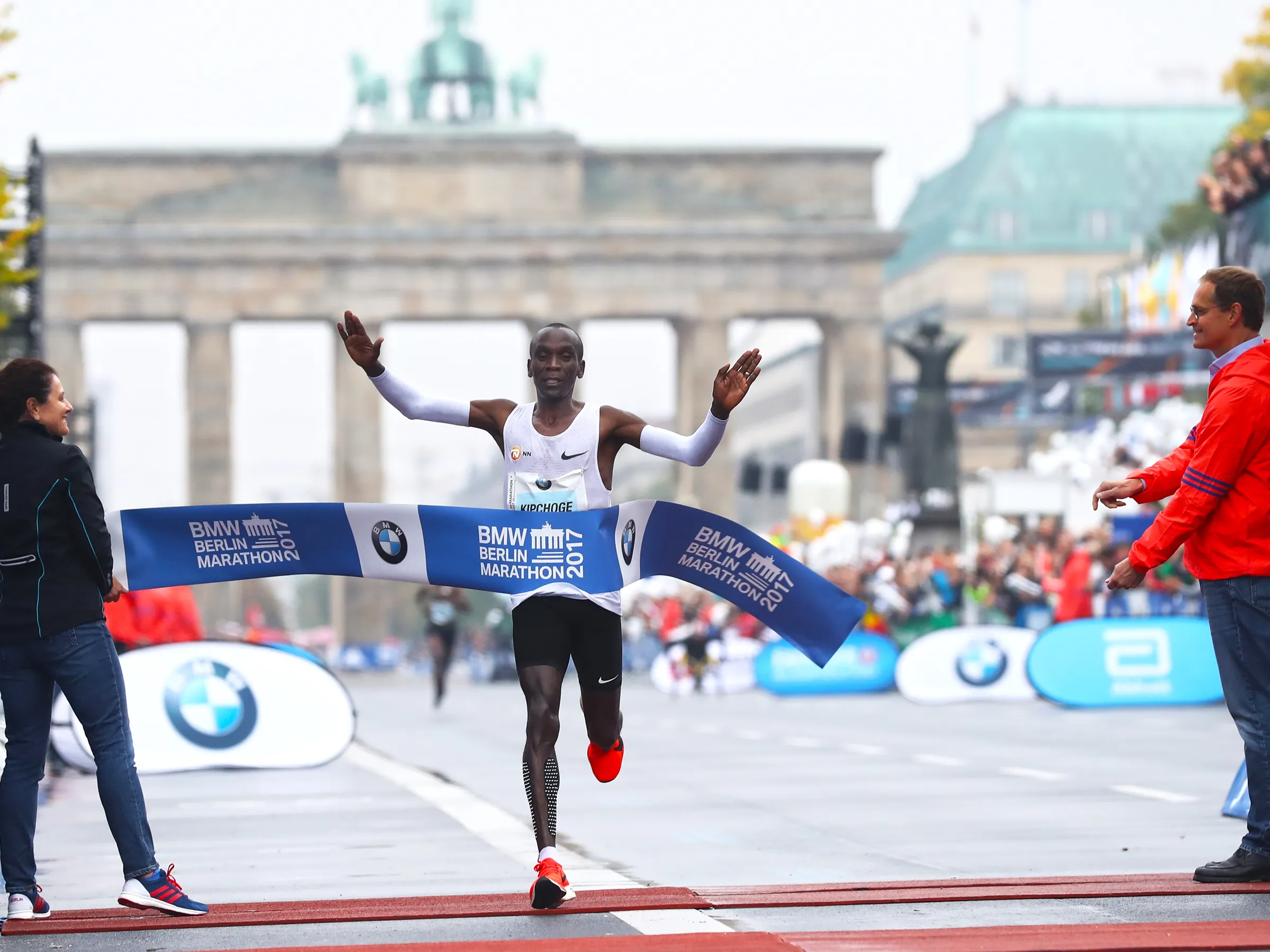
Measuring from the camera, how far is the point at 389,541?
883 centimetres

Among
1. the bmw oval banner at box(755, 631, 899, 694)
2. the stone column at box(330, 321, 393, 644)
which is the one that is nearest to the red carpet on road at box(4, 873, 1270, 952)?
the bmw oval banner at box(755, 631, 899, 694)

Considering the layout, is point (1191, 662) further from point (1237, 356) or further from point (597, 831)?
point (1237, 356)

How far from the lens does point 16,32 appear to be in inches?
817

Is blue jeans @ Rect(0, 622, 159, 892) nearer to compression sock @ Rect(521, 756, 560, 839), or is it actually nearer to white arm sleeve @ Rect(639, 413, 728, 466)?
compression sock @ Rect(521, 756, 560, 839)

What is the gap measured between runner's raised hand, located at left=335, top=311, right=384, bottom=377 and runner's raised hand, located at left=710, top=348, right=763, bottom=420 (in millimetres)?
1087


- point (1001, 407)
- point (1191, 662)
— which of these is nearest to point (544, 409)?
point (1191, 662)

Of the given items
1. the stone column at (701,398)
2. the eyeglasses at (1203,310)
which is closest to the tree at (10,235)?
the eyeglasses at (1203,310)

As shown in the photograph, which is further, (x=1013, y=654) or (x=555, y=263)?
(x=555, y=263)

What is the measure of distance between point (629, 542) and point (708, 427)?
0.59 m

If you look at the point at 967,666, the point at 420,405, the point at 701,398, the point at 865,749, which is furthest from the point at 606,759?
the point at 701,398

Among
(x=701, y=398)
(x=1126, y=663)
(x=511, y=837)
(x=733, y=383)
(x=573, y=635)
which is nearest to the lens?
(x=733, y=383)

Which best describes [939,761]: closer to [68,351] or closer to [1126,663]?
[1126,663]

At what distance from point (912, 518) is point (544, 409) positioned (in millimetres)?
31869

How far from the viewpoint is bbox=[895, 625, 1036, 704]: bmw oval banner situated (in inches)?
920
